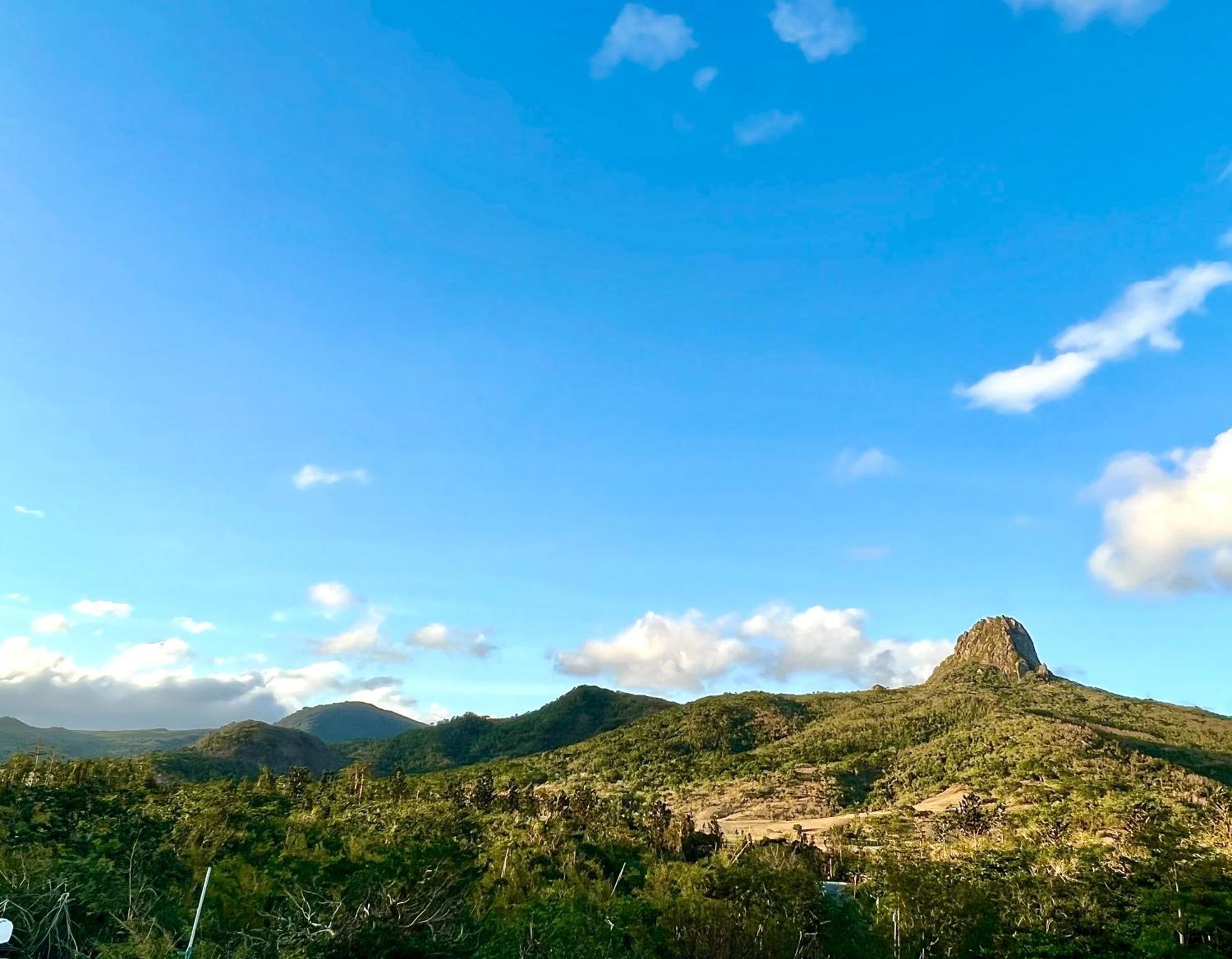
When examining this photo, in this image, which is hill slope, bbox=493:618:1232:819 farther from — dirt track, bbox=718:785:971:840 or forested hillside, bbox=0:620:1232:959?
forested hillside, bbox=0:620:1232:959

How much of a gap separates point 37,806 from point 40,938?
40.0 ft

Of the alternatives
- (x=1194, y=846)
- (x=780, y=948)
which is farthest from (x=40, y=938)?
(x=1194, y=846)

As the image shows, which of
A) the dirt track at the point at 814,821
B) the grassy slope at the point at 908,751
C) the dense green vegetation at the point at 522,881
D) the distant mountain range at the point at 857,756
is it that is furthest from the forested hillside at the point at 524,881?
the grassy slope at the point at 908,751

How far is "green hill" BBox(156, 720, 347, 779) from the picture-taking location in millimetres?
149500

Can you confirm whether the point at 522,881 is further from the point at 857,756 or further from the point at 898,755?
the point at 898,755

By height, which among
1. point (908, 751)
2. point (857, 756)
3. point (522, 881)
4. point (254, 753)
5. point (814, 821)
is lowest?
point (254, 753)

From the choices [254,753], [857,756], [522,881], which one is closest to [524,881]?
[522,881]

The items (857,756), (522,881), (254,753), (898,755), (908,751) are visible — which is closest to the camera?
(522,881)

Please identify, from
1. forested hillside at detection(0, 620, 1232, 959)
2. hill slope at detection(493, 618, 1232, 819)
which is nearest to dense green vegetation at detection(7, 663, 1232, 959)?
forested hillside at detection(0, 620, 1232, 959)

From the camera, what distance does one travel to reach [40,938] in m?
26.8

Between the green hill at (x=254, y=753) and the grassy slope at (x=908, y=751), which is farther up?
the grassy slope at (x=908, y=751)

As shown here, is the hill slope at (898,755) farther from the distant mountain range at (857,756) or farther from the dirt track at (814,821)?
the dirt track at (814,821)

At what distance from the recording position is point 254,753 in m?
168

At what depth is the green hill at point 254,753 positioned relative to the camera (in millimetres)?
Result: 149500
